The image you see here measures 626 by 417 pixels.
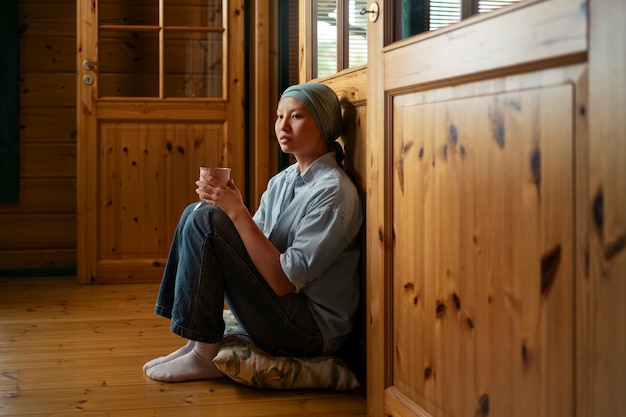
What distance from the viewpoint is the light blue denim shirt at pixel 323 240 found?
203cm

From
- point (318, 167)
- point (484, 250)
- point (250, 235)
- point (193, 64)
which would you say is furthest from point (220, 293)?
point (193, 64)

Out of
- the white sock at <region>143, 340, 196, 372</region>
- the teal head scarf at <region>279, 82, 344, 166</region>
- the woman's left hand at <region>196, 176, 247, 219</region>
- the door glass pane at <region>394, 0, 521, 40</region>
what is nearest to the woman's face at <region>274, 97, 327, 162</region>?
the teal head scarf at <region>279, 82, 344, 166</region>

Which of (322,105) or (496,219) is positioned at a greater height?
(322,105)

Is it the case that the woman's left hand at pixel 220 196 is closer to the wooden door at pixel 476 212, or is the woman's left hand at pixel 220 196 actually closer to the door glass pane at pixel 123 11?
the wooden door at pixel 476 212

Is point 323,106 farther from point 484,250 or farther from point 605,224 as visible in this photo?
point 605,224

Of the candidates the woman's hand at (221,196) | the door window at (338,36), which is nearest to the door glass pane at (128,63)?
the door window at (338,36)

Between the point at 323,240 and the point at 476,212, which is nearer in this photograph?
the point at 476,212

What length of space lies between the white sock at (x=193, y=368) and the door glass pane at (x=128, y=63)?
1889mm

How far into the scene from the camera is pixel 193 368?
2.20 m

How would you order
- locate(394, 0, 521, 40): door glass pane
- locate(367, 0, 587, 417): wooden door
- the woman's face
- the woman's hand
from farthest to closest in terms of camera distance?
1. the woman's face
2. the woman's hand
3. locate(394, 0, 521, 40): door glass pane
4. locate(367, 0, 587, 417): wooden door

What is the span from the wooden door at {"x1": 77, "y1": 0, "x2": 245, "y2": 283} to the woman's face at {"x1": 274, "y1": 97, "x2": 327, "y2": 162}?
160 cm

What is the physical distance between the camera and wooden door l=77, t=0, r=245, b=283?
12.1 ft

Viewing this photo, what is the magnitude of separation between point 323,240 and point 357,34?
0.65m

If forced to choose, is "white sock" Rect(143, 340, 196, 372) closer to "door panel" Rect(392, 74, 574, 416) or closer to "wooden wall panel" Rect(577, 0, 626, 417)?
"door panel" Rect(392, 74, 574, 416)
